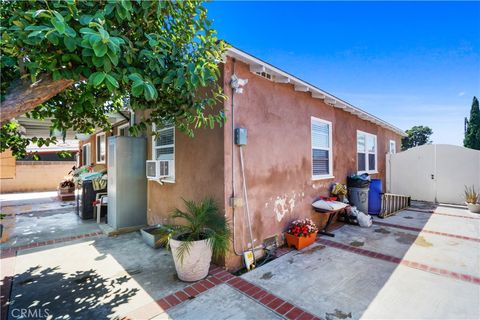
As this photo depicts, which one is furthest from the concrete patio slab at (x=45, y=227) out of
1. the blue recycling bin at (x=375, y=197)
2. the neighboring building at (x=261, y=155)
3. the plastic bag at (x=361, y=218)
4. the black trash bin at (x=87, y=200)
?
the blue recycling bin at (x=375, y=197)

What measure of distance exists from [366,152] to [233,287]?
8.92 metres

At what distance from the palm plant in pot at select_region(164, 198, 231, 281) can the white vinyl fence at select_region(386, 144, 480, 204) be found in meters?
11.4

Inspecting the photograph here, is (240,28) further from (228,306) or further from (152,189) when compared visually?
(228,306)

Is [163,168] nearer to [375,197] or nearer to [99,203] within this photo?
[99,203]

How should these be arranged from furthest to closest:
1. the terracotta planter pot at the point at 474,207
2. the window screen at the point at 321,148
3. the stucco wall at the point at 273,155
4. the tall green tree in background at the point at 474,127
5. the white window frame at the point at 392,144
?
the tall green tree in background at the point at 474,127, the white window frame at the point at 392,144, the terracotta planter pot at the point at 474,207, the window screen at the point at 321,148, the stucco wall at the point at 273,155

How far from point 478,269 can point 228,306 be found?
4451mm

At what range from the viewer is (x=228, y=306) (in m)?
2.90

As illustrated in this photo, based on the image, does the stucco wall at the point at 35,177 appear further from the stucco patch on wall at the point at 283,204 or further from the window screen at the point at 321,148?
the window screen at the point at 321,148

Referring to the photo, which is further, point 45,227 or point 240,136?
point 45,227

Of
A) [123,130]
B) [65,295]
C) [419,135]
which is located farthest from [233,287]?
[419,135]

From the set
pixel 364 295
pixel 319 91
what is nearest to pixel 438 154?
pixel 319 91

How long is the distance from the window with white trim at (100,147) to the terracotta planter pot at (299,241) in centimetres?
926

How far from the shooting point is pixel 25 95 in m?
2.05

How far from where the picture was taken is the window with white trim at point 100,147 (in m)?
10.4
